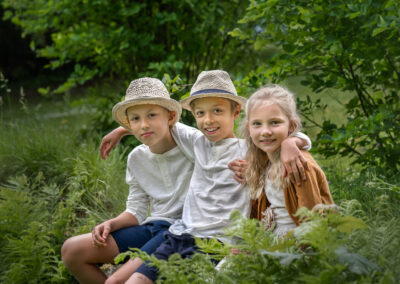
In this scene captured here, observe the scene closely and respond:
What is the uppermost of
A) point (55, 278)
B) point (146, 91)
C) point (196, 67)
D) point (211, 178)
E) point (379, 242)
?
point (196, 67)

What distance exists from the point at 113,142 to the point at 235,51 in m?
3.34

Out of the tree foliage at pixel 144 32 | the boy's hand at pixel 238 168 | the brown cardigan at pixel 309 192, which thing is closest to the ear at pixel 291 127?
the brown cardigan at pixel 309 192

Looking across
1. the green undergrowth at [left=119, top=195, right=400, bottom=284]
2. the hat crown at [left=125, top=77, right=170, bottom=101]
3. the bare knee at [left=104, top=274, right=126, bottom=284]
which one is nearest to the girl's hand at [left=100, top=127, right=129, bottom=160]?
the hat crown at [left=125, top=77, right=170, bottom=101]

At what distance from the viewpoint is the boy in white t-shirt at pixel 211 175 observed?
261 cm

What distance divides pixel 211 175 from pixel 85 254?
904mm

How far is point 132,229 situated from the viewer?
2.95m

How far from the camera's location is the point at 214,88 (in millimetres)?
2756

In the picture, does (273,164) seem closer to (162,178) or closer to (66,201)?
(162,178)

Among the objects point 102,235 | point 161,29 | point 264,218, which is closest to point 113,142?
point 102,235

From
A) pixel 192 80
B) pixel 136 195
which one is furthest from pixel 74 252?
pixel 192 80

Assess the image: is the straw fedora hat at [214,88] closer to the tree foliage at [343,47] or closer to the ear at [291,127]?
the ear at [291,127]

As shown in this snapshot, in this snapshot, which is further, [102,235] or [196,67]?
[196,67]

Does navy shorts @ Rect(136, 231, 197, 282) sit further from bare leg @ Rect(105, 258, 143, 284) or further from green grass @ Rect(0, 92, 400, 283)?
green grass @ Rect(0, 92, 400, 283)

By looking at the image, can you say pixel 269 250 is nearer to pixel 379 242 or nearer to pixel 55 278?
pixel 379 242
